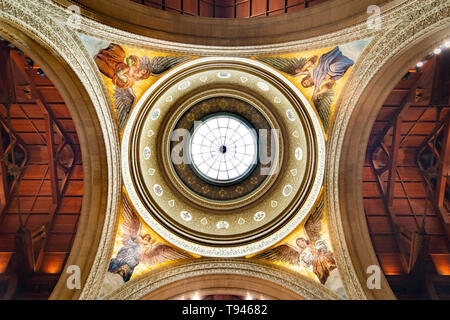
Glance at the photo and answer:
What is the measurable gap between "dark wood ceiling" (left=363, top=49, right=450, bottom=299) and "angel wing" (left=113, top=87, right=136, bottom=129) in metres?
7.75

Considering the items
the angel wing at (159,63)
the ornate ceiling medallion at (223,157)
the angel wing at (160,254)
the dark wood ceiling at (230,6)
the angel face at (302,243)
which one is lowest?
the angel wing at (160,254)

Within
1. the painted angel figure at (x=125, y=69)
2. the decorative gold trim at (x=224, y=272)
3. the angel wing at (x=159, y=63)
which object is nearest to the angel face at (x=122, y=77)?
the painted angel figure at (x=125, y=69)

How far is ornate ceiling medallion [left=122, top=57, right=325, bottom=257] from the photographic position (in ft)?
27.7

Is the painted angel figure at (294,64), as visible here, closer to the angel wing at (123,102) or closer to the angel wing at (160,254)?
the angel wing at (123,102)

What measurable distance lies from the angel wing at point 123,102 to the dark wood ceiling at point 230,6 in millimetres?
2275

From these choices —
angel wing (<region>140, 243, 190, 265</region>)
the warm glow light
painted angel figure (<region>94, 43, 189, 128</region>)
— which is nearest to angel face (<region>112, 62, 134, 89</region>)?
painted angel figure (<region>94, 43, 189, 128</region>)

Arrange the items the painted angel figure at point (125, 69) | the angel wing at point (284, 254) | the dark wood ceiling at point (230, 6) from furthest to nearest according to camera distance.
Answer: the angel wing at point (284, 254), the dark wood ceiling at point (230, 6), the painted angel figure at point (125, 69)

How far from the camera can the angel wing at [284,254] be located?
8.41 meters

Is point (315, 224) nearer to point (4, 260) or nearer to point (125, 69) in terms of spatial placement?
point (125, 69)

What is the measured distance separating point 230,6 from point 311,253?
7597 mm

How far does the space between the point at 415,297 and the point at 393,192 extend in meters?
3.13

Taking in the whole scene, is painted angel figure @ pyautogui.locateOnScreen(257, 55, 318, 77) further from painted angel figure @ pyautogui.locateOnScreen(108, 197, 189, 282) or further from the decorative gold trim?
painted angel figure @ pyautogui.locateOnScreen(108, 197, 189, 282)
